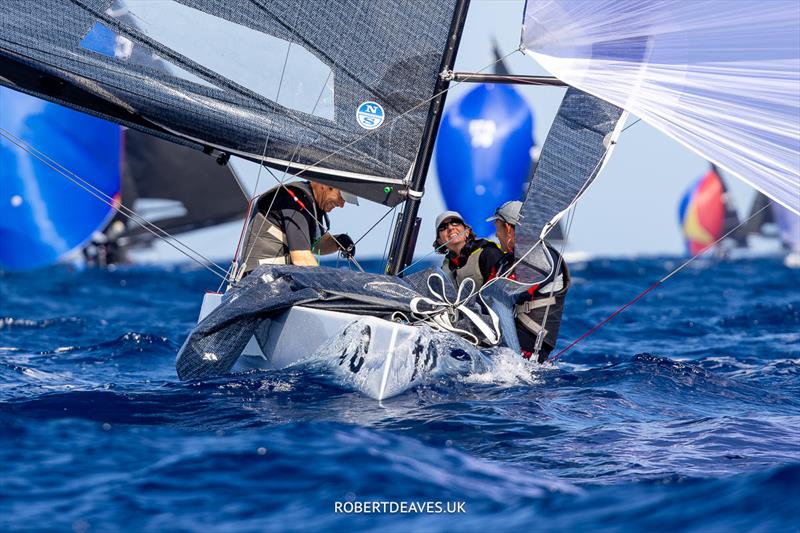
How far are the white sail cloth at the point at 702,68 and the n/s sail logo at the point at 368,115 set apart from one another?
109 centimetres

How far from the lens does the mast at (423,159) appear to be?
551 cm

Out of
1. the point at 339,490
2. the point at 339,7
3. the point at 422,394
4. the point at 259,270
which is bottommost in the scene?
the point at 339,490

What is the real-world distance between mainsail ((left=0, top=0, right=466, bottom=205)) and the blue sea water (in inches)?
54.2

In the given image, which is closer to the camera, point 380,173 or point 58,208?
point 380,173

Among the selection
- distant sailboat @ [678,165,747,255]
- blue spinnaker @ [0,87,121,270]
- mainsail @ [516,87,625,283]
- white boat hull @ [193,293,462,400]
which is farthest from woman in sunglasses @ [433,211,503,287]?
distant sailboat @ [678,165,747,255]

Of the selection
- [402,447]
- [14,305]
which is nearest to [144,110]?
[402,447]

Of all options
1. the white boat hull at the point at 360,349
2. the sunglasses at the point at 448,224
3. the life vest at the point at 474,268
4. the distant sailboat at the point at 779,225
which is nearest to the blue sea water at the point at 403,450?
the white boat hull at the point at 360,349

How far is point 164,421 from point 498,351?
1.69m

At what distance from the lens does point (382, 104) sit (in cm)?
553

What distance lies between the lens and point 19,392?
187 inches

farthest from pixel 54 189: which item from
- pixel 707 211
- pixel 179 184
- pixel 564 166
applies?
pixel 707 211

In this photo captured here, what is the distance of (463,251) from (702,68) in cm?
191

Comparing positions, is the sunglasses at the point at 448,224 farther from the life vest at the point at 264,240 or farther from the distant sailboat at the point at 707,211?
the distant sailboat at the point at 707,211

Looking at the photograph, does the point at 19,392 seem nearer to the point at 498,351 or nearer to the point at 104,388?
the point at 104,388
